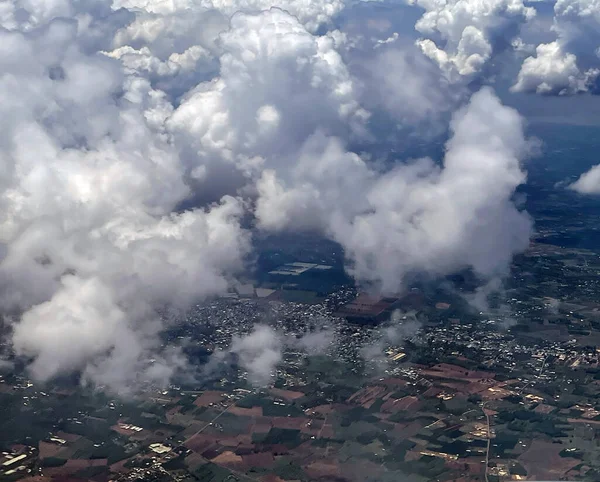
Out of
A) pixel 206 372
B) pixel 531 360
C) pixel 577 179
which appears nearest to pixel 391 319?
pixel 531 360

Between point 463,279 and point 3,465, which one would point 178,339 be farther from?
point 463,279

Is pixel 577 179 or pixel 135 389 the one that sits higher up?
pixel 577 179

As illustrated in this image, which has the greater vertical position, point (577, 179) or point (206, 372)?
point (577, 179)

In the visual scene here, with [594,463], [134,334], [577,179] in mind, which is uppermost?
[577,179]

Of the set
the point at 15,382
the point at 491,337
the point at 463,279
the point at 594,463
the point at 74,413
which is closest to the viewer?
the point at 594,463

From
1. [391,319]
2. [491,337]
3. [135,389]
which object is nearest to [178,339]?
[135,389]

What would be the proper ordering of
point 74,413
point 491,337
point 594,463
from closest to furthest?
point 594,463
point 74,413
point 491,337

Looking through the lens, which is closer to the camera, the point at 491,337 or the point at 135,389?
the point at 135,389

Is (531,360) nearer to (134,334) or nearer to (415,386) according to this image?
(415,386)

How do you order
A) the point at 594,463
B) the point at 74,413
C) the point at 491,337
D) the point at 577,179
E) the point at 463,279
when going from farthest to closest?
the point at 577,179, the point at 463,279, the point at 491,337, the point at 74,413, the point at 594,463
